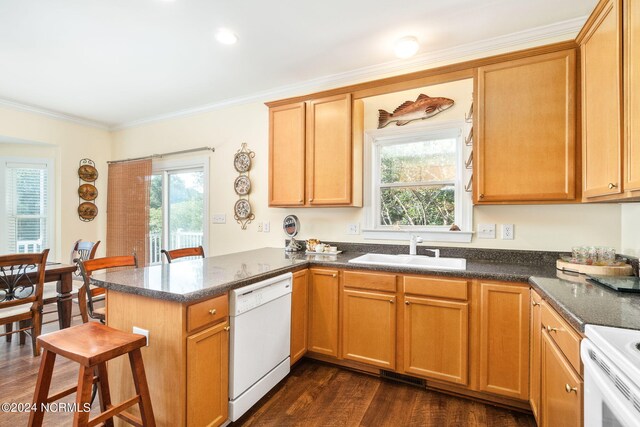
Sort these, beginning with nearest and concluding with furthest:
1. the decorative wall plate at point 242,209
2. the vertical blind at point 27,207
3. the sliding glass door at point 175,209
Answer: the decorative wall plate at point 242,209 < the sliding glass door at point 175,209 < the vertical blind at point 27,207

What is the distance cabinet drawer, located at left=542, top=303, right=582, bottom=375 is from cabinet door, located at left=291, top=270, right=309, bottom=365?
5.03 ft

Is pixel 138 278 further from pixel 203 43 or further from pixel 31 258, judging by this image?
pixel 203 43

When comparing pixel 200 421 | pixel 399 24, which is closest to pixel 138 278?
pixel 200 421

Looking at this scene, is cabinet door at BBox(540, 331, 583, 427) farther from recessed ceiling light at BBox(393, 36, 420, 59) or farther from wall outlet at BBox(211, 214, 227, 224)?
wall outlet at BBox(211, 214, 227, 224)

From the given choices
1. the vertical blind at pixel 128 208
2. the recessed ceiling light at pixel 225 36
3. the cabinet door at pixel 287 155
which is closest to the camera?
the recessed ceiling light at pixel 225 36

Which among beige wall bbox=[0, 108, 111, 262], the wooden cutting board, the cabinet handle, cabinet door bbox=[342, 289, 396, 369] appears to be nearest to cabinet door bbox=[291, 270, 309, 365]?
cabinet door bbox=[342, 289, 396, 369]

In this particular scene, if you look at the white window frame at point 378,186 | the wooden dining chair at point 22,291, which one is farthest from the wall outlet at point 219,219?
the white window frame at point 378,186

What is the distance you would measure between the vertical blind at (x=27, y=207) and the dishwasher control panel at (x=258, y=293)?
13.5 feet

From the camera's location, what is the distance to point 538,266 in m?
2.12

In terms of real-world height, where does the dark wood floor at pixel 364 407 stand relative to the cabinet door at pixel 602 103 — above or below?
below

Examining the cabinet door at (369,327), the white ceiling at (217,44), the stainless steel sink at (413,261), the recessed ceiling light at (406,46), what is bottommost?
the cabinet door at (369,327)

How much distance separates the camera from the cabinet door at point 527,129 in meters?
1.94

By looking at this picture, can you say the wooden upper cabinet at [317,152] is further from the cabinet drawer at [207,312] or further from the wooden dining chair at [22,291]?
the wooden dining chair at [22,291]

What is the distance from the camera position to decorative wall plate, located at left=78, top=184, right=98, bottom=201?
437 centimetres
